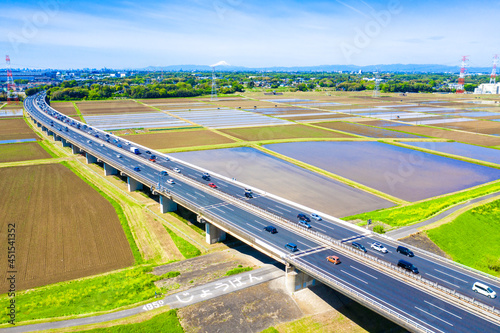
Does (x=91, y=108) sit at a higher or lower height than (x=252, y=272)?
higher

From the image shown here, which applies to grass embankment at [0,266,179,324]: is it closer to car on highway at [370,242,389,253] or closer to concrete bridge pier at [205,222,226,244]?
concrete bridge pier at [205,222,226,244]

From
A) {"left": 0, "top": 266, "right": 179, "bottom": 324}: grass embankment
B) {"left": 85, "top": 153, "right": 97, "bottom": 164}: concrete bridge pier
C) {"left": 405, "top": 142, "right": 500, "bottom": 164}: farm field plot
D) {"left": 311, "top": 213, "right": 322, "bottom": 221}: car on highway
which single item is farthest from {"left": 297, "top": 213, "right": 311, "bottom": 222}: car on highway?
{"left": 405, "top": 142, "right": 500, "bottom": 164}: farm field plot

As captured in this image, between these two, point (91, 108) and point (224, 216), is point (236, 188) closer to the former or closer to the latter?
point (224, 216)

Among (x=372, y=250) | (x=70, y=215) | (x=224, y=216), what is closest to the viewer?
(x=372, y=250)

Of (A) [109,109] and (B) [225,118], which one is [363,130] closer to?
(B) [225,118]

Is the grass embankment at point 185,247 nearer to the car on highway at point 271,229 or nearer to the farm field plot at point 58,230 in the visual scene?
the farm field plot at point 58,230

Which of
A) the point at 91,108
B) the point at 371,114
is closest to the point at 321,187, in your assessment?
the point at 371,114
